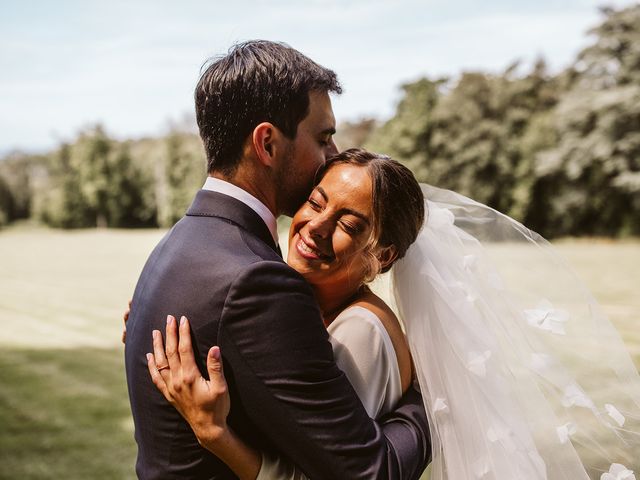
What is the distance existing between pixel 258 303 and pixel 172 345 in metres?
0.35

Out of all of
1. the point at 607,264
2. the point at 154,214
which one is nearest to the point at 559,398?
the point at 607,264

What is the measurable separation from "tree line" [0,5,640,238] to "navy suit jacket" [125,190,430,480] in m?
29.4

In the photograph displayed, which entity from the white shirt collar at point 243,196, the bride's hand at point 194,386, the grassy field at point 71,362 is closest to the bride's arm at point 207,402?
the bride's hand at point 194,386

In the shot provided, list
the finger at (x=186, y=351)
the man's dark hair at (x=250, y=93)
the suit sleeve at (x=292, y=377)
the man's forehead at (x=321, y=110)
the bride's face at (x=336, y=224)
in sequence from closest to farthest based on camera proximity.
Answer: the suit sleeve at (x=292, y=377)
the finger at (x=186, y=351)
the man's dark hair at (x=250, y=93)
the man's forehead at (x=321, y=110)
the bride's face at (x=336, y=224)

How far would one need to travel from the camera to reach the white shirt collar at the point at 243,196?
2139 mm

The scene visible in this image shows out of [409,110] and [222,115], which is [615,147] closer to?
[409,110]

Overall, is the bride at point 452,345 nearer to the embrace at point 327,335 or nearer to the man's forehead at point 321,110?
the embrace at point 327,335

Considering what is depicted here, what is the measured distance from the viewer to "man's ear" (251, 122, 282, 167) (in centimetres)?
211

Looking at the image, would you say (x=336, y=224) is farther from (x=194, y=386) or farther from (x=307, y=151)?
(x=194, y=386)

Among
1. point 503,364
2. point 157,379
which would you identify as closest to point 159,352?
point 157,379

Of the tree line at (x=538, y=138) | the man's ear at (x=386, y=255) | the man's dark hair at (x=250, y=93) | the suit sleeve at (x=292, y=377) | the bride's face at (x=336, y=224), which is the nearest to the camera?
the suit sleeve at (x=292, y=377)

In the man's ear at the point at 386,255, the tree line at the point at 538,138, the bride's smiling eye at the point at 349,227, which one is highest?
the bride's smiling eye at the point at 349,227

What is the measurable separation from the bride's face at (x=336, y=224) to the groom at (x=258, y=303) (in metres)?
0.08

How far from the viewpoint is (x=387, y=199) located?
241cm
